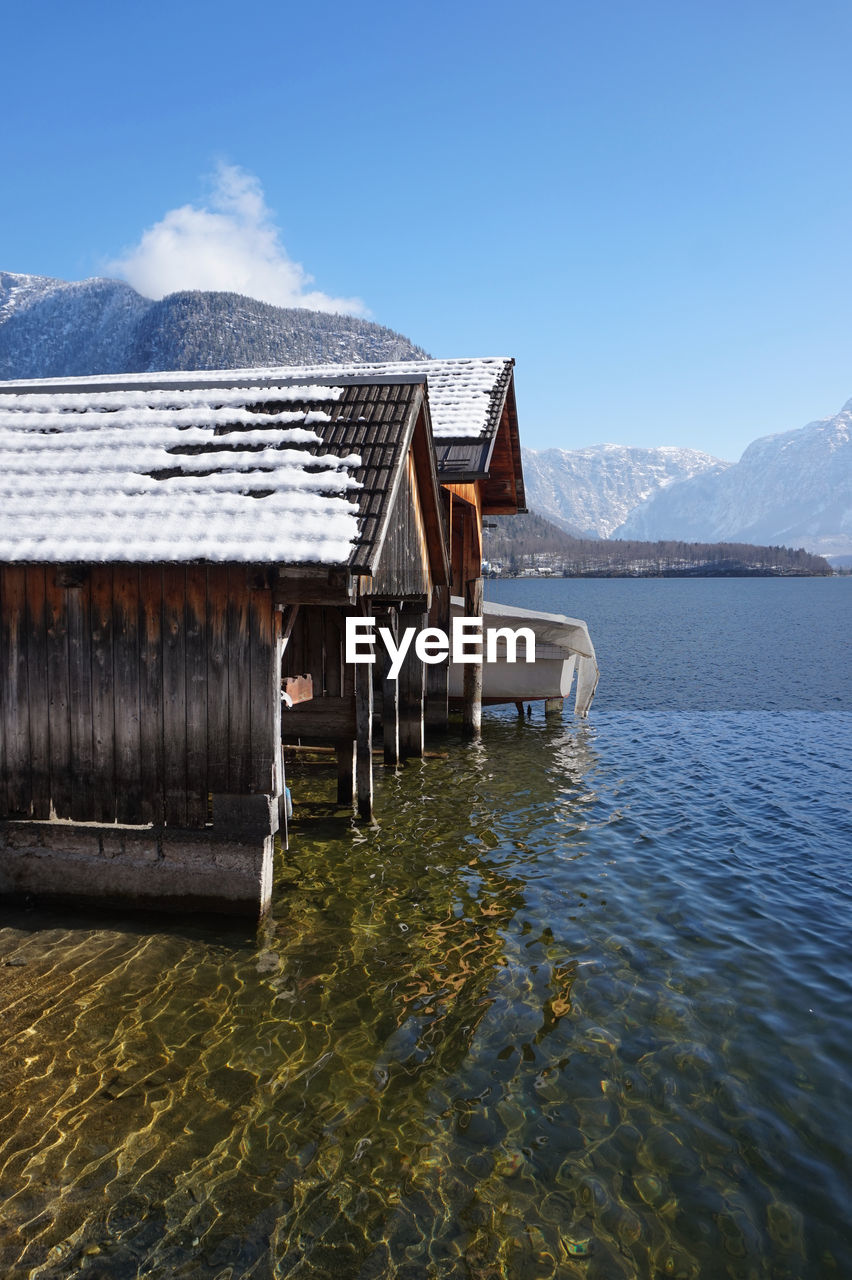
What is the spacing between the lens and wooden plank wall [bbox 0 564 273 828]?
7.92 m

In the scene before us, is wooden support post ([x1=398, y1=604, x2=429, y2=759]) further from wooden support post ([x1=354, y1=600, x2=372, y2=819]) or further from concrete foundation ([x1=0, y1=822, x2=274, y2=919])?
concrete foundation ([x1=0, y1=822, x2=274, y2=919])

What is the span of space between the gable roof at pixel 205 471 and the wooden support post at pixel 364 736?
3.22 m

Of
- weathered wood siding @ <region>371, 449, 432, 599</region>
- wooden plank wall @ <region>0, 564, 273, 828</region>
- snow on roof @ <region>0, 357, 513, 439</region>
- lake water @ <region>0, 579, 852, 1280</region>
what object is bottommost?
lake water @ <region>0, 579, 852, 1280</region>

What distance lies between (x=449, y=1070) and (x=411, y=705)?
35.5ft

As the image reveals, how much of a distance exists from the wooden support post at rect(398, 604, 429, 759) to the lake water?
4972 mm

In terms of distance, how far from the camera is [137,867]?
8.15m

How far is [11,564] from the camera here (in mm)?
7402

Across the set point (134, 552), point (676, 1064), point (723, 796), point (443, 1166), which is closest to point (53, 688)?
point (134, 552)

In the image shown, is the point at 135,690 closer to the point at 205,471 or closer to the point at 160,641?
the point at 160,641

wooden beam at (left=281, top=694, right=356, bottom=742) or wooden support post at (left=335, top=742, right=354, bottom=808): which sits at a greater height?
wooden beam at (left=281, top=694, right=356, bottom=742)

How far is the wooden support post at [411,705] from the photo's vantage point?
1631 centimetres

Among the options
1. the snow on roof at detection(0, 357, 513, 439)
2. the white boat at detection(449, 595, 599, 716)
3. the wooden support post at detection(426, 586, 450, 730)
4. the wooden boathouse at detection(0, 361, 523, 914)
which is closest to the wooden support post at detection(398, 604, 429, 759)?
the wooden support post at detection(426, 586, 450, 730)

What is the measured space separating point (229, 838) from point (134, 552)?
286cm

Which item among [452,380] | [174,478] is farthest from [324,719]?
[452,380]
